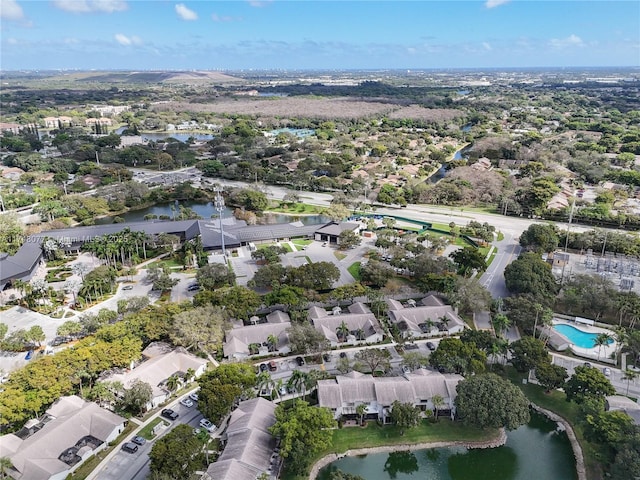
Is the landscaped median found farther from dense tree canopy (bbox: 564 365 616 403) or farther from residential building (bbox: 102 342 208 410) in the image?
residential building (bbox: 102 342 208 410)

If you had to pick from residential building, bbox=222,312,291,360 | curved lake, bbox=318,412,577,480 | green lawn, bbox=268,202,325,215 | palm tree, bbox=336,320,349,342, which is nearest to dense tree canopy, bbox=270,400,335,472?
curved lake, bbox=318,412,577,480

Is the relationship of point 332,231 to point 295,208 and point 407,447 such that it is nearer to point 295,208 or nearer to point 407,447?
point 295,208

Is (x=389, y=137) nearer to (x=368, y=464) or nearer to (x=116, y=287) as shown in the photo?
(x=116, y=287)

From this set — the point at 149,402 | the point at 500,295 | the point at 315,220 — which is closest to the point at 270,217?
the point at 315,220

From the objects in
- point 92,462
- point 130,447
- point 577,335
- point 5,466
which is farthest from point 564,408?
point 5,466

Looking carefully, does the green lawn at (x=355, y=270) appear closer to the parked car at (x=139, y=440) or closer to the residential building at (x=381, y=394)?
the residential building at (x=381, y=394)

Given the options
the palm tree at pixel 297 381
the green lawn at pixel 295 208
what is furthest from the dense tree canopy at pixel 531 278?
the green lawn at pixel 295 208
